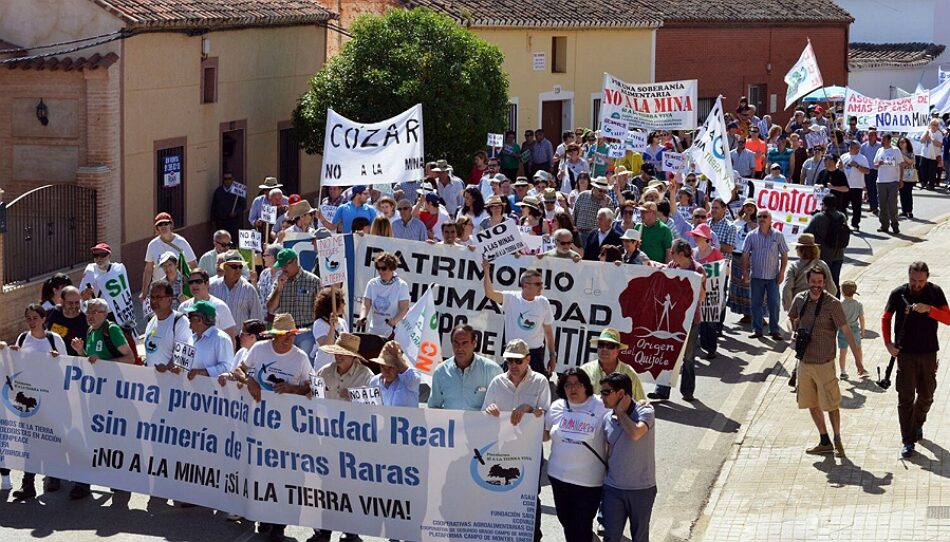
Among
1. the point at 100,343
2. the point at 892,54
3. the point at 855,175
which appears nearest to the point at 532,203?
the point at 100,343

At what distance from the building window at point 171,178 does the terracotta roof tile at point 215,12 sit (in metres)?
1.86

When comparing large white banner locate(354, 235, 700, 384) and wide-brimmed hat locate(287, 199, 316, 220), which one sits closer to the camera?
large white banner locate(354, 235, 700, 384)

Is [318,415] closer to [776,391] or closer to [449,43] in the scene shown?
[776,391]

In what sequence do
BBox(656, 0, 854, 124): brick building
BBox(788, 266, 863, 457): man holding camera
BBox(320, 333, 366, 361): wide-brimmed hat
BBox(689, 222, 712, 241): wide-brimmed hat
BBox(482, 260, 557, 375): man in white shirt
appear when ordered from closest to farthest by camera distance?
BBox(320, 333, 366, 361): wide-brimmed hat
BBox(788, 266, 863, 457): man holding camera
BBox(482, 260, 557, 375): man in white shirt
BBox(689, 222, 712, 241): wide-brimmed hat
BBox(656, 0, 854, 124): brick building

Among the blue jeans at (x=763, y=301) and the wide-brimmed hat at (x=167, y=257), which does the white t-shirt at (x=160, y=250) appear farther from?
the blue jeans at (x=763, y=301)

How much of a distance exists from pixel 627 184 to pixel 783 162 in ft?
33.4

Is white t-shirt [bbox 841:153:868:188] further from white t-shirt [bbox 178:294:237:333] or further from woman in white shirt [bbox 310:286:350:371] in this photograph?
white t-shirt [bbox 178:294:237:333]

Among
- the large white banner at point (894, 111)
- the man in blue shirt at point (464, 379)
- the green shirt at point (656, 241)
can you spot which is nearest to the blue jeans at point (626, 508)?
the man in blue shirt at point (464, 379)

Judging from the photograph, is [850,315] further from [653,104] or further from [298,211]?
[653,104]

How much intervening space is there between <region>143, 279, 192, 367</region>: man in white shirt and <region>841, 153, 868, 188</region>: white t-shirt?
18252 mm

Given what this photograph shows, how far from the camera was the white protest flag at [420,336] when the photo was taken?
13586mm

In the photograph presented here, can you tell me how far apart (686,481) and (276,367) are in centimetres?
361

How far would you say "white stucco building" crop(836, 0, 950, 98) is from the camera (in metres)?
52.0

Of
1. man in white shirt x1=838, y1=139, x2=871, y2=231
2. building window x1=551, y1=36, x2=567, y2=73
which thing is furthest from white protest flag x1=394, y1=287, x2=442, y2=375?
building window x1=551, y1=36, x2=567, y2=73
